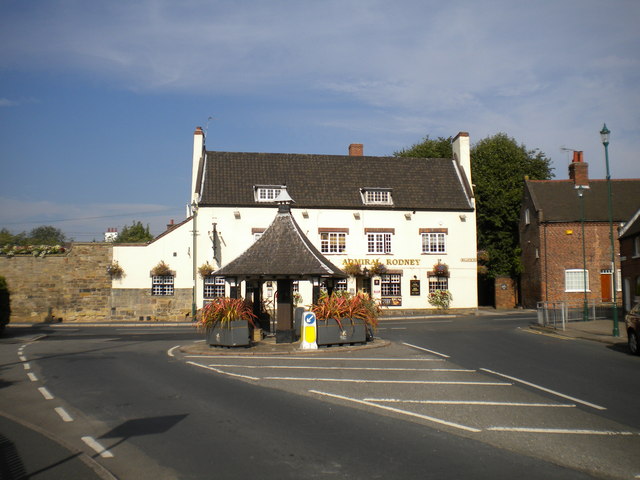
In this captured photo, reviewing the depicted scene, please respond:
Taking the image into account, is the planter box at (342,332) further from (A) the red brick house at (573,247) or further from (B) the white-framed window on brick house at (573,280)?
(B) the white-framed window on brick house at (573,280)

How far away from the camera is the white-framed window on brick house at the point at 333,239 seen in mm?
→ 38750

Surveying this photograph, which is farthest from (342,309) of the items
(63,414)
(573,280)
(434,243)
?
(573,280)

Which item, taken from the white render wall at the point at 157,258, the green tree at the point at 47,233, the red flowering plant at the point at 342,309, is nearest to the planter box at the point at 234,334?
the red flowering plant at the point at 342,309

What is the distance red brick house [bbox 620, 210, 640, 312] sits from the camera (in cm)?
3011

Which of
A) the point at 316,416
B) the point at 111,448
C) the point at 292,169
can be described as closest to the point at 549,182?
the point at 292,169

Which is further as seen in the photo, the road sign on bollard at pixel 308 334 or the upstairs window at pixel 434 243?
the upstairs window at pixel 434 243

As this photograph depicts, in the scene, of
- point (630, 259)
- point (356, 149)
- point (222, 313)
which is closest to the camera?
point (222, 313)

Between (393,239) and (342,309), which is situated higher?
(393,239)

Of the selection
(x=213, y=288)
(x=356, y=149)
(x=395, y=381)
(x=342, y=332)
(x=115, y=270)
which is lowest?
(x=395, y=381)

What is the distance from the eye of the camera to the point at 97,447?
25.3 ft

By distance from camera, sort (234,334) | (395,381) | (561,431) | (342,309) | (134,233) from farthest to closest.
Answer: (134,233) < (342,309) < (234,334) < (395,381) < (561,431)

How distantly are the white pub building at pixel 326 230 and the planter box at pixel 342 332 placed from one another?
17405mm

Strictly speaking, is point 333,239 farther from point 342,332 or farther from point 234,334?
point 234,334

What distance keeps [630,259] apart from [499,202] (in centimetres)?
1687
